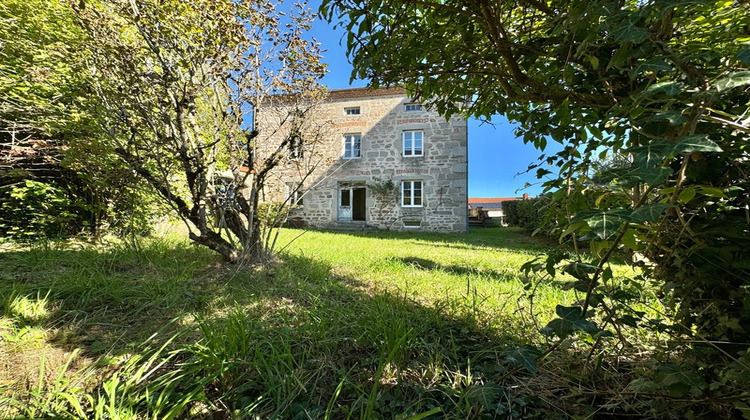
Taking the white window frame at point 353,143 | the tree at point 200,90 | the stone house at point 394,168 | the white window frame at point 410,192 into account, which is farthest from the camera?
the white window frame at point 353,143

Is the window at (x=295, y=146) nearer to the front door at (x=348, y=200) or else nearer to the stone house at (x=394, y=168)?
the stone house at (x=394, y=168)

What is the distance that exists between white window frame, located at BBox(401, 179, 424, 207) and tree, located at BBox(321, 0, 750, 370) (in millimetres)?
10211

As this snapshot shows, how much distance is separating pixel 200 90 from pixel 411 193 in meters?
9.69

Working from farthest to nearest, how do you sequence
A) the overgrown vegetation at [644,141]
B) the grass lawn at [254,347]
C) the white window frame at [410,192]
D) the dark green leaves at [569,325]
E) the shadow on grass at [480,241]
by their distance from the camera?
A: the white window frame at [410,192], the shadow on grass at [480,241], the grass lawn at [254,347], the dark green leaves at [569,325], the overgrown vegetation at [644,141]

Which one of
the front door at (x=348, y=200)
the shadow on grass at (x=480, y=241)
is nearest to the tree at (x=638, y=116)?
the shadow on grass at (x=480, y=241)

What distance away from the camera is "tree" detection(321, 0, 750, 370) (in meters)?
0.65

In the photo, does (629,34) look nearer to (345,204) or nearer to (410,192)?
(410,192)

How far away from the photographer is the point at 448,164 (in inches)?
451

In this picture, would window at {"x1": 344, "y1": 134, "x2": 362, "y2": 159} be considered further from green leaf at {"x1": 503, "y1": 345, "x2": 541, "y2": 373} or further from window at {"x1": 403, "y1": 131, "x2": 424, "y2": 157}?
green leaf at {"x1": 503, "y1": 345, "x2": 541, "y2": 373}

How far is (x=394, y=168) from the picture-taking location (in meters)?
12.0

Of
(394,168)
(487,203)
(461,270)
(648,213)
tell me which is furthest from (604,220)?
(487,203)

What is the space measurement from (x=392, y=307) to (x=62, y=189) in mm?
5460

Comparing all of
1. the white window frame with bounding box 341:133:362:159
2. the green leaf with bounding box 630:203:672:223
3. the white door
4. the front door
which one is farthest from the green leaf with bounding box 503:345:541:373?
the white window frame with bounding box 341:133:362:159

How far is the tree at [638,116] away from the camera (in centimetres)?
65
